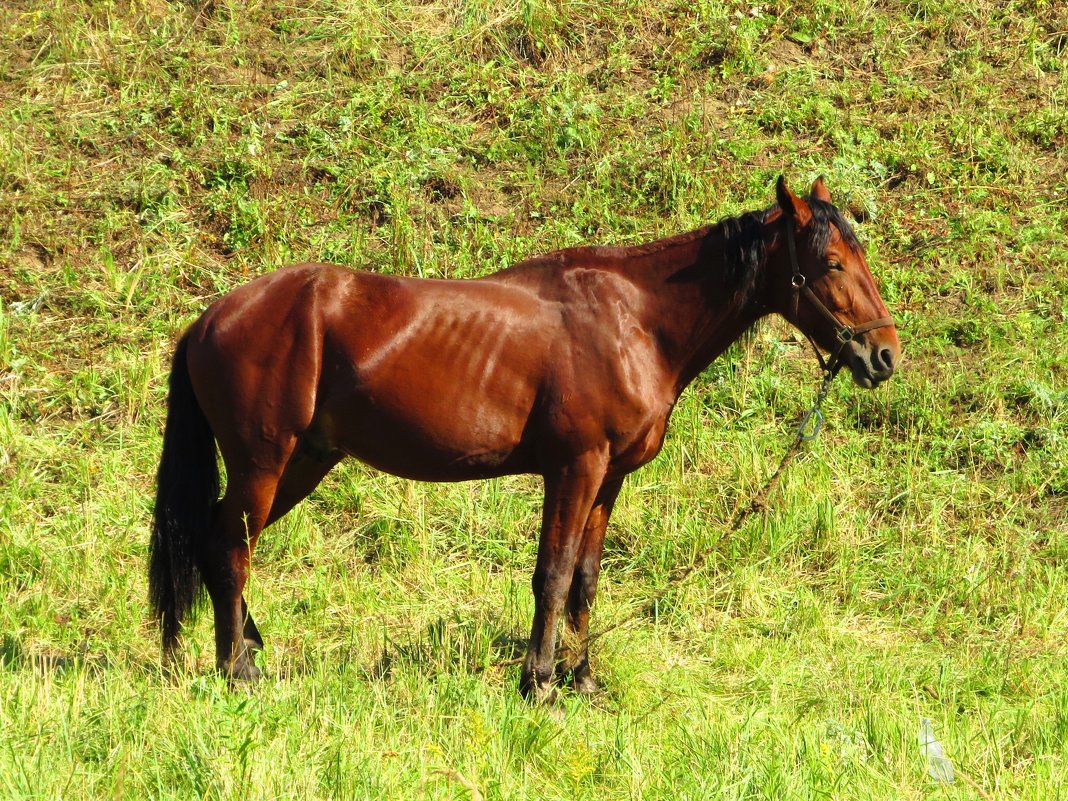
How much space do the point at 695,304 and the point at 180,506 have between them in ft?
8.21

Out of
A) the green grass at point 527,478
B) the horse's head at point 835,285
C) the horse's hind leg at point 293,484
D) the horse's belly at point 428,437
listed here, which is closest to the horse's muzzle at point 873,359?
the horse's head at point 835,285

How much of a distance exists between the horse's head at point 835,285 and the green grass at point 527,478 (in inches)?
58.1

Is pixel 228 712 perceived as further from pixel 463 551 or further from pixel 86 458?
pixel 86 458

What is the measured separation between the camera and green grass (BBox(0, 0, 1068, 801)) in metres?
4.44

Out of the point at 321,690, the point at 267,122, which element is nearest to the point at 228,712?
the point at 321,690

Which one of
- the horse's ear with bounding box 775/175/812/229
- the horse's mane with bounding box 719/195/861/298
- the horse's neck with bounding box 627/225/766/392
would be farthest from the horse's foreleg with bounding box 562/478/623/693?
the horse's ear with bounding box 775/175/812/229

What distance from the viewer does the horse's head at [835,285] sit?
5.30 meters

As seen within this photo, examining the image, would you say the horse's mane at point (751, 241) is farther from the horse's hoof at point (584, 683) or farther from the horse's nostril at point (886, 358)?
the horse's hoof at point (584, 683)

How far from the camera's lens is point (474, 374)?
5348mm

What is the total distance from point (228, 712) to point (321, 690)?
29.0 inches

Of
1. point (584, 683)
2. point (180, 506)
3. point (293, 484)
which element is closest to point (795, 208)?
point (584, 683)

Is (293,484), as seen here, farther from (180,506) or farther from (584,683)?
(584,683)

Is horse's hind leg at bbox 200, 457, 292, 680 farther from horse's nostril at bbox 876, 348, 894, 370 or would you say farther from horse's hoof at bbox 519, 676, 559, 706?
horse's nostril at bbox 876, 348, 894, 370

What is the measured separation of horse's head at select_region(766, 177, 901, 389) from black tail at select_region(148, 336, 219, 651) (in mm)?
2739
